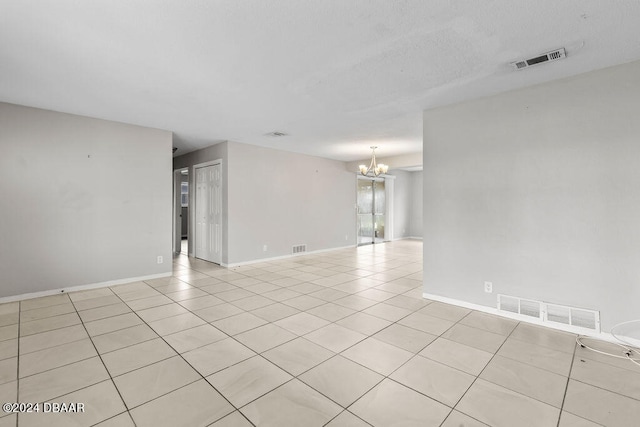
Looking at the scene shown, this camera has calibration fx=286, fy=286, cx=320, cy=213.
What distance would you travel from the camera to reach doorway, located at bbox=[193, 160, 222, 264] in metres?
5.94

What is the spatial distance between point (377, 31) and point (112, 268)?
15.7 ft

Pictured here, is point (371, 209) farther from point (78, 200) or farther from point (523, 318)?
point (78, 200)

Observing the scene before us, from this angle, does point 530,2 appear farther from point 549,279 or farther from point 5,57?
point 5,57

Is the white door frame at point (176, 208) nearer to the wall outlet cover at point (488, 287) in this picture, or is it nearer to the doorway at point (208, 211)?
the doorway at point (208, 211)

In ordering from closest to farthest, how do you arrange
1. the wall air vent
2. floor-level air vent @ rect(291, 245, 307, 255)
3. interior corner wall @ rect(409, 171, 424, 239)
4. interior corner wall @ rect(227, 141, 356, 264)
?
the wall air vent → interior corner wall @ rect(227, 141, 356, 264) → floor-level air vent @ rect(291, 245, 307, 255) → interior corner wall @ rect(409, 171, 424, 239)

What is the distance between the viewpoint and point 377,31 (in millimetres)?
2100

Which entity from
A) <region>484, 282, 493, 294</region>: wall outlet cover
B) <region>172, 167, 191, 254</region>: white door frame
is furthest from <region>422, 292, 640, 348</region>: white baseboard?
<region>172, 167, 191, 254</region>: white door frame

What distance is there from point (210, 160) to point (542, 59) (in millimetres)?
5607

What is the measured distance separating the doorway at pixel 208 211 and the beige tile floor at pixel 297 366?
7.63ft

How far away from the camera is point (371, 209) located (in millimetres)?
9742

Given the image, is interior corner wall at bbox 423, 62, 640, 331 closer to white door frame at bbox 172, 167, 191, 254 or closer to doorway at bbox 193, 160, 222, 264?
doorway at bbox 193, 160, 222, 264

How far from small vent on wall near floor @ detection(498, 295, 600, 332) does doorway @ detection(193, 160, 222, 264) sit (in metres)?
4.97

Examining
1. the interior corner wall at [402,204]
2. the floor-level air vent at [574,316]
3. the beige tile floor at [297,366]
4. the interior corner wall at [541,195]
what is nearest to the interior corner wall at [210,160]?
the beige tile floor at [297,366]

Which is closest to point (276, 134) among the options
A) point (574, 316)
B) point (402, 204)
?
point (574, 316)
